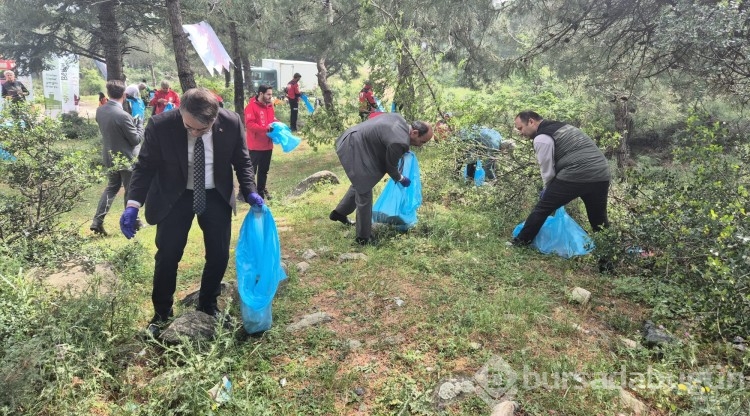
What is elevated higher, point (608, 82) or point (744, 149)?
point (608, 82)

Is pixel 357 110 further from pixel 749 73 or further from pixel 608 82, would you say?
pixel 749 73

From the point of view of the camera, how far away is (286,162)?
9.71 meters

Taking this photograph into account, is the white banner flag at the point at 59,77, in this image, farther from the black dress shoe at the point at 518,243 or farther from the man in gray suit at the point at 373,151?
the black dress shoe at the point at 518,243

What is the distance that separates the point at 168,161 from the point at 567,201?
315 centimetres

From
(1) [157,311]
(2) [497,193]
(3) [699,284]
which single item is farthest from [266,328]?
(2) [497,193]

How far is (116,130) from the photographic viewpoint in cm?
476

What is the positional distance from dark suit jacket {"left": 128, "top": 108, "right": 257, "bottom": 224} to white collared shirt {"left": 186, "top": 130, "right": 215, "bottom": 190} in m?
0.02

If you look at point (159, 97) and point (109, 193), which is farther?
point (159, 97)

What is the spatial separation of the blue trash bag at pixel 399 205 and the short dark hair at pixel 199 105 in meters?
2.36

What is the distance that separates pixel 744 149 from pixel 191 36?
27.5 ft

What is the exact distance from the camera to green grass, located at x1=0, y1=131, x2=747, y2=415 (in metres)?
2.18

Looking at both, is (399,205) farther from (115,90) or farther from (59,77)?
(59,77)

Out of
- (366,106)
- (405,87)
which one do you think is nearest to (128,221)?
(405,87)

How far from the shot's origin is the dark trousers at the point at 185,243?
2.62m
